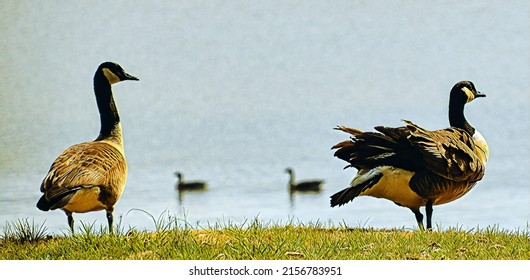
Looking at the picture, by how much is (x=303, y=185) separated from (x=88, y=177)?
1.55 meters

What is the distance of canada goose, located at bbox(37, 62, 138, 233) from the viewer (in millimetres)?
4562

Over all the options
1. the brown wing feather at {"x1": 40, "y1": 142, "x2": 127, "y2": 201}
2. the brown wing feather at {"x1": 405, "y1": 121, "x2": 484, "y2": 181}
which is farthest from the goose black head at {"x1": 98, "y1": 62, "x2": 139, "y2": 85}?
the brown wing feather at {"x1": 405, "y1": 121, "x2": 484, "y2": 181}

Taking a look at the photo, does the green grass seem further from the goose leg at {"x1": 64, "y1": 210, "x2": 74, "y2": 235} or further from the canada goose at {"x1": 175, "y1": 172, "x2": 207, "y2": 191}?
the canada goose at {"x1": 175, "y1": 172, "x2": 207, "y2": 191}

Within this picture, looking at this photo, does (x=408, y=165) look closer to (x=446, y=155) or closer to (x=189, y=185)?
(x=446, y=155)

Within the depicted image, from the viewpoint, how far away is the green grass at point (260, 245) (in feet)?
15.0

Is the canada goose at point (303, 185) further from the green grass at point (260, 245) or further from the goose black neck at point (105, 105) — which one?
the goose black neck at point (105, 105)

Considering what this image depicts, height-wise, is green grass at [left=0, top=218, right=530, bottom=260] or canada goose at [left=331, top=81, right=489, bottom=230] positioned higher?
canada goose at [left=331, top=81, right=489, bottom=230]

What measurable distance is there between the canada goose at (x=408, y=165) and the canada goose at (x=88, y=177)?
4.31 feet

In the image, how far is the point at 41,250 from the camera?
15.8 feet

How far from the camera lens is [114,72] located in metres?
5.46

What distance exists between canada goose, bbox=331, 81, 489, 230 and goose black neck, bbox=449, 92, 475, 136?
42cm

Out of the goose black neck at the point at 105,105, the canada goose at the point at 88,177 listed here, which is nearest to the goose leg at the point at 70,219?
the canada goose at the point at 88,177
